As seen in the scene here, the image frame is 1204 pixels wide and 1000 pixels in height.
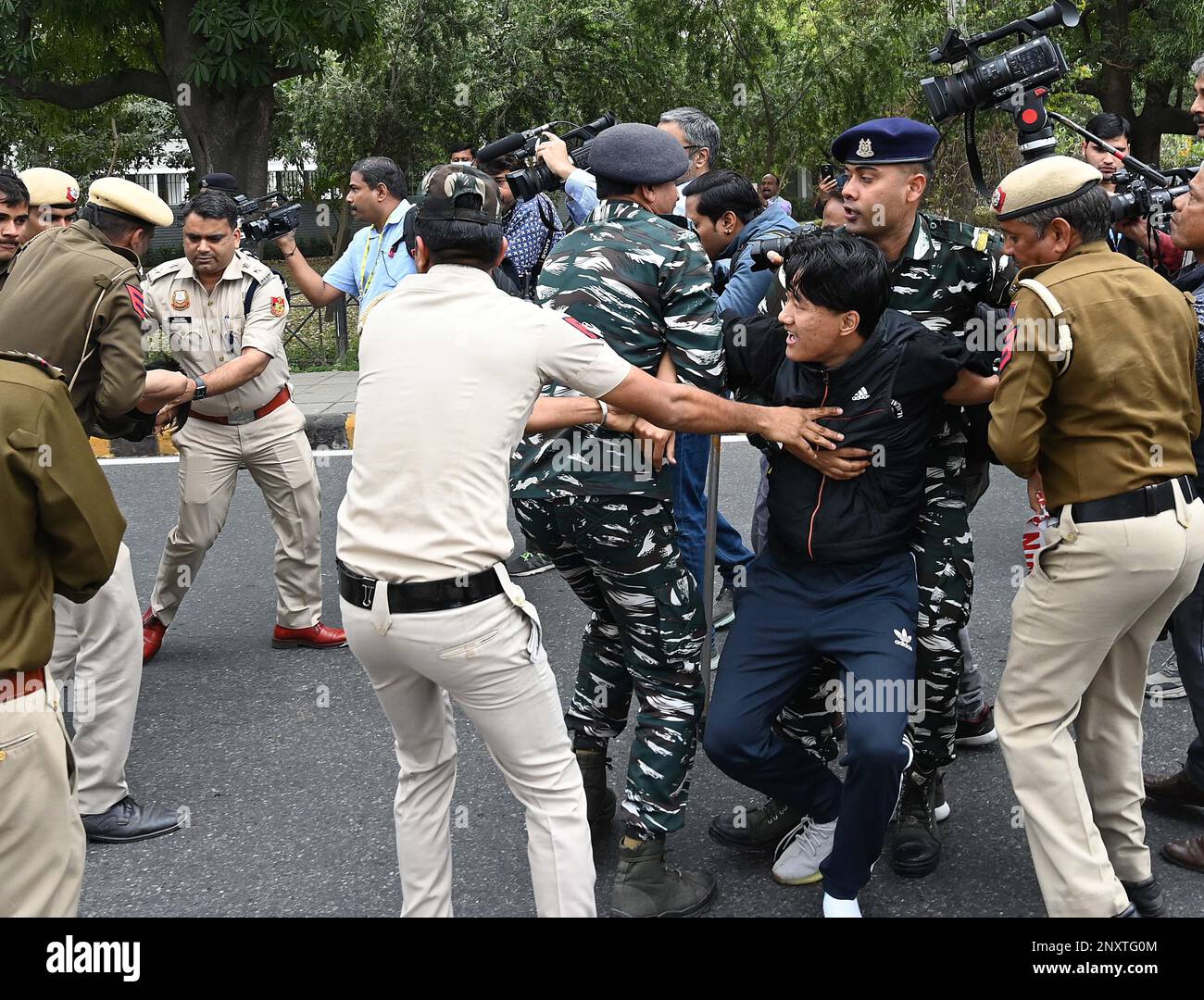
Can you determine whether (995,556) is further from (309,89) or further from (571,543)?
(309,89)

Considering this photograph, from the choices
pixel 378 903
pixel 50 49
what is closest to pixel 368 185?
pixel 378 903

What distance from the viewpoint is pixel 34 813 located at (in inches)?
96.1

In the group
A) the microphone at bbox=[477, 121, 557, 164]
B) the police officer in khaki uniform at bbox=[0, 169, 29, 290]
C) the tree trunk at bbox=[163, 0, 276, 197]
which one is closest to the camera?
the police officer in khaki uniform at bbox=[0, 169, 29, 290]

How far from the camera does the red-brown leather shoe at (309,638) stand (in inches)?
211

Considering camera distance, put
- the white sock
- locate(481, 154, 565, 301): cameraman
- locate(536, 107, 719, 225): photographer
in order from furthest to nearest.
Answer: locate(481, 154, 565, 301): cameraman, locate(536, 107, 719, 225): photographer, the white sock

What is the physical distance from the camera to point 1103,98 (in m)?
15.6

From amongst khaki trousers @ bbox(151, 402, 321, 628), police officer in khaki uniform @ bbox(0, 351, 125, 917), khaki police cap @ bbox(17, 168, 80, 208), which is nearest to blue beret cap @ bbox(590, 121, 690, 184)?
police officer in khaki uniform @ bbox(0, 351, 125, 917)

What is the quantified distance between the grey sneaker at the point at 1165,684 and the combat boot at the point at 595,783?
2.07 m

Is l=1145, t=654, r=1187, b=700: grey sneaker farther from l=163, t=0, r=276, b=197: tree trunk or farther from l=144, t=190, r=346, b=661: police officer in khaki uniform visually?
l=163, t=0, r=276, b=197: tree trunk

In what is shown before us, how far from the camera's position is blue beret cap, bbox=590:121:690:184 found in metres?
3.39

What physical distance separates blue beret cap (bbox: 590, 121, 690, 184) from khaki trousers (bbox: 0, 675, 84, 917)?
1.90m

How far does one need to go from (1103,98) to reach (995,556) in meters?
11.5

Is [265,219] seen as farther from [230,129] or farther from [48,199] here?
[230,129]

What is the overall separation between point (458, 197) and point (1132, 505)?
1.68 meters
